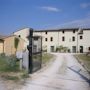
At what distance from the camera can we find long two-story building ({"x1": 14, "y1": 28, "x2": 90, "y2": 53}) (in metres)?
64.1

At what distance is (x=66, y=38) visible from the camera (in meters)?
66.6

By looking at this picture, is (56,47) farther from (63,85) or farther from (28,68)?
(63,85)

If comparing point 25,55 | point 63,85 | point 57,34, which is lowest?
point 63,85

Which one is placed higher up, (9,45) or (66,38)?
(66,38)

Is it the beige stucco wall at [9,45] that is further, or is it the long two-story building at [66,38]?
the long two-story building at [66,38]

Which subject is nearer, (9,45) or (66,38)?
(9,45)

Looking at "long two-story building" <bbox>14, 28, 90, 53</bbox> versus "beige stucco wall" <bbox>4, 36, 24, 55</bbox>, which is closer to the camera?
"beige stucco wall" <bbox>4, 36, 24, 55</bbox>

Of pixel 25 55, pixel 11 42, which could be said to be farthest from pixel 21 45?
pixel 25 55

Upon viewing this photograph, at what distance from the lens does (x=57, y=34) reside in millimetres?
67688

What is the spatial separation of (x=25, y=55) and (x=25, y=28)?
160 feet

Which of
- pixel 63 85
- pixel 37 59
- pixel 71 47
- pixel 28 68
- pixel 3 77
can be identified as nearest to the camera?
pixel 63 85

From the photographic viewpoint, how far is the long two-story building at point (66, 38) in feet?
210

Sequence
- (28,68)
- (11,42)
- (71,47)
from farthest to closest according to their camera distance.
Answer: (71,47), (11,42), (28,68)

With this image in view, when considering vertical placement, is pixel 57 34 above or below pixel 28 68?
above
